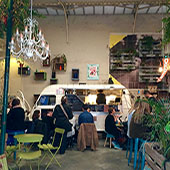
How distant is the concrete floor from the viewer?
4900 mm

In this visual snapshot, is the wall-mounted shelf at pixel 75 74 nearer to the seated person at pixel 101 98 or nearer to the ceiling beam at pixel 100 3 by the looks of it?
the seated person at pixel 101 98

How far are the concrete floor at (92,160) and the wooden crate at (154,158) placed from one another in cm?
174

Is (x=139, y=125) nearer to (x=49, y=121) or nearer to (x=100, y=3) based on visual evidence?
(x=49, y=121)

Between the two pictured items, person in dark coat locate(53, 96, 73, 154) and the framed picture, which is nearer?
person in dark coat locate(53, 96, 73, 154)

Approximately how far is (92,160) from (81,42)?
6940mm

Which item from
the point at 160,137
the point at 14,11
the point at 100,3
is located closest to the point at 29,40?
the point at 14,11

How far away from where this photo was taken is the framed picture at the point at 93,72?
1093cm

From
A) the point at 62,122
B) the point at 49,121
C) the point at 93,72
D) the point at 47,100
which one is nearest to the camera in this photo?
the point at 62,122

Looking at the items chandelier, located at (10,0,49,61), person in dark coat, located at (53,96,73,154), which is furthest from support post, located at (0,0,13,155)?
person in dark coat, located at (53,96,73,154)

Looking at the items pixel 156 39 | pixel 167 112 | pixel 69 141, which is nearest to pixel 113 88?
pixel 69 141

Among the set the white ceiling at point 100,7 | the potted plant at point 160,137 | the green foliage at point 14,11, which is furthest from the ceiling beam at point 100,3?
the potted plant at point 160,137

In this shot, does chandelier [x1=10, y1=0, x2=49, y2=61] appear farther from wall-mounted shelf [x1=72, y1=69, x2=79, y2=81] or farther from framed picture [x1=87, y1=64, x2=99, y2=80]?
framed picture [x1=87, y1=64, x2=99, y2=80]

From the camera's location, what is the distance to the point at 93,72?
1095 centimetres

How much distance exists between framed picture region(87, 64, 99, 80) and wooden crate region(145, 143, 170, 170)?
24.8ft
